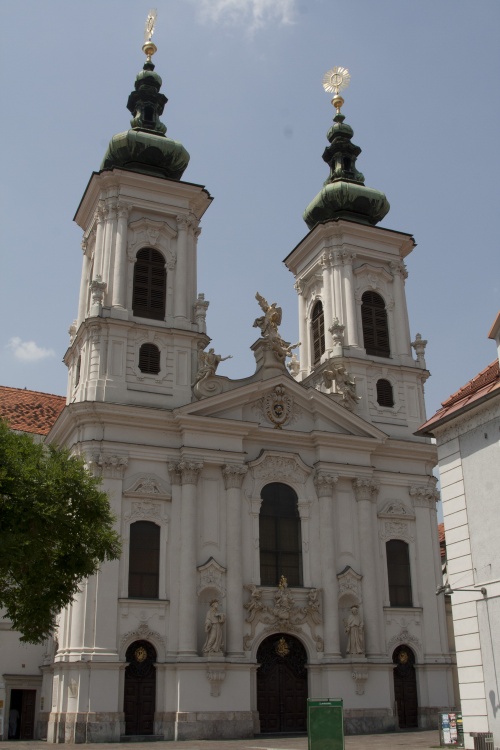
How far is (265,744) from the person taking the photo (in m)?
22.4

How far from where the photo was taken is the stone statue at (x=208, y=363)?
2956 cm

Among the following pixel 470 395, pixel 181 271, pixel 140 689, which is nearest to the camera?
pixel 470 395

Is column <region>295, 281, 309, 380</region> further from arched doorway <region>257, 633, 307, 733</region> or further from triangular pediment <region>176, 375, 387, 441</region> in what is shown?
arched doorway <region>257, 633, 307, 733</region>

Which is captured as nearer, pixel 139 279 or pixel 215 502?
pixel 215 502

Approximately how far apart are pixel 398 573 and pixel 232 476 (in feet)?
23.2

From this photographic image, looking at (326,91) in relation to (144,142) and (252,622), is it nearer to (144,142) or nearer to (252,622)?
(144,142)

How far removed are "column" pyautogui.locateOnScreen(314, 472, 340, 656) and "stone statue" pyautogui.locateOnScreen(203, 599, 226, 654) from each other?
3.78 m

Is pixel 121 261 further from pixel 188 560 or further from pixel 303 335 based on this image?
pixel 188 560

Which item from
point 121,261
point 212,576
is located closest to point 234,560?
point 212,576

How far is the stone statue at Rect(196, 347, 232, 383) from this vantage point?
29562mm

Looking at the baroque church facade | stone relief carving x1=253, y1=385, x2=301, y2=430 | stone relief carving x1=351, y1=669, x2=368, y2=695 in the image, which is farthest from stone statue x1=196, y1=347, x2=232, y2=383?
stone relief carving x1=351, y1=669, x2=368, y2=695

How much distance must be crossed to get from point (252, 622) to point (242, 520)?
326cm

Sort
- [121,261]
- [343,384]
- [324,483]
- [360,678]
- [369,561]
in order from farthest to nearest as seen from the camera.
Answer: [343,384] → [121,261] → [324,483] → [369,561] → [360,678]

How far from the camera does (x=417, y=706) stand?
28.6m
